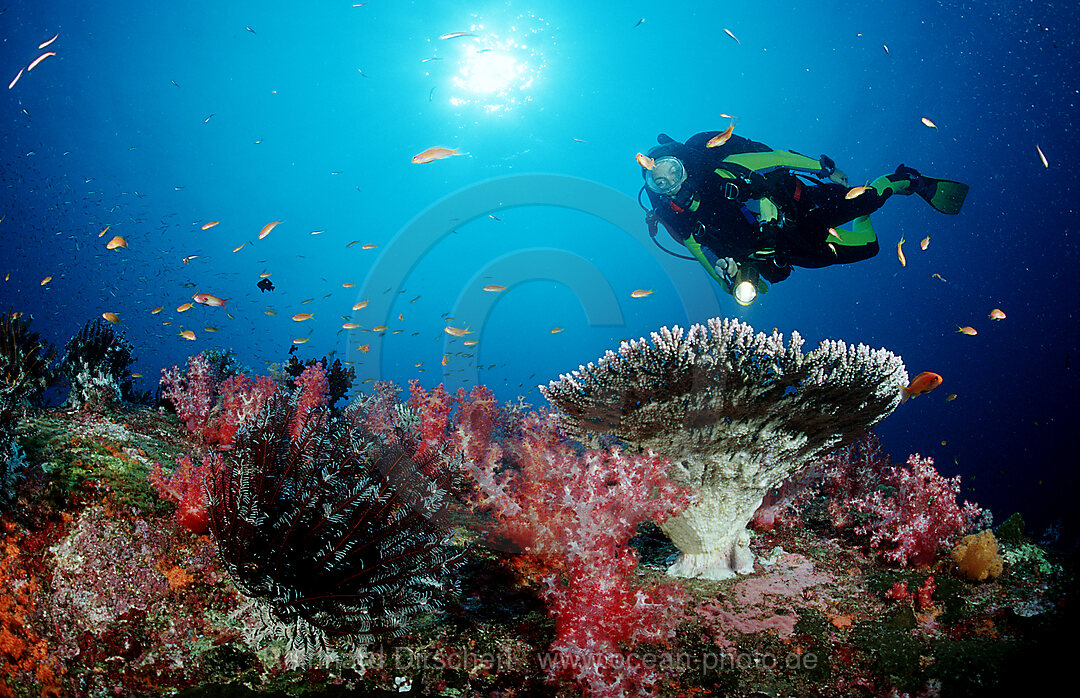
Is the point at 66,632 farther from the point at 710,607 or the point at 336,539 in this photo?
the point at 710,607

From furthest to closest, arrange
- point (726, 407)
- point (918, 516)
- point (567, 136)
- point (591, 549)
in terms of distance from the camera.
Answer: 1. point (567, 136)
2. point (918, 516)
3. point (726, 407)
4. point (591, 549)

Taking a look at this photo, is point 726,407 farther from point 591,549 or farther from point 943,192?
point 943,192

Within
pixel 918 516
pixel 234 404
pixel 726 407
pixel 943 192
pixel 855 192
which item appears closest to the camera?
pixel 726 407

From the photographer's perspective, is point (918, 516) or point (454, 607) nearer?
point (454, 607)

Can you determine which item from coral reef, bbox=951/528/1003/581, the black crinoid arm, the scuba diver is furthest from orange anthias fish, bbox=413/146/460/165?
coral reef, bbox=951/528/1003/581

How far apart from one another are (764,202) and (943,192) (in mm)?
3994

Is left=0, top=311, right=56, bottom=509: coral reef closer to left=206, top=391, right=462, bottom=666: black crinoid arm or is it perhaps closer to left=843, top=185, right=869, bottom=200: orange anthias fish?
left=206, top=391, right=462, bottom=666: black crinoid arm

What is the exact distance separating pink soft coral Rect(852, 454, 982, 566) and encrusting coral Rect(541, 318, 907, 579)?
722mm

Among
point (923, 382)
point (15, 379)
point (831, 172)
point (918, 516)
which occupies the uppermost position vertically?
point (831, 172)

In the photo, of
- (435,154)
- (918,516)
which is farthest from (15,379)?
(918,516)

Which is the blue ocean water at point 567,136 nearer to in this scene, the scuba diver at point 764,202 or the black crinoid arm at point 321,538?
the scuba diver at point 764,202

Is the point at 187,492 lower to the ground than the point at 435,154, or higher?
lower

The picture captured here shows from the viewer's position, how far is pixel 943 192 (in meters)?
8.23

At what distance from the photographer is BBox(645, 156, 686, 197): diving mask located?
24.8ft
